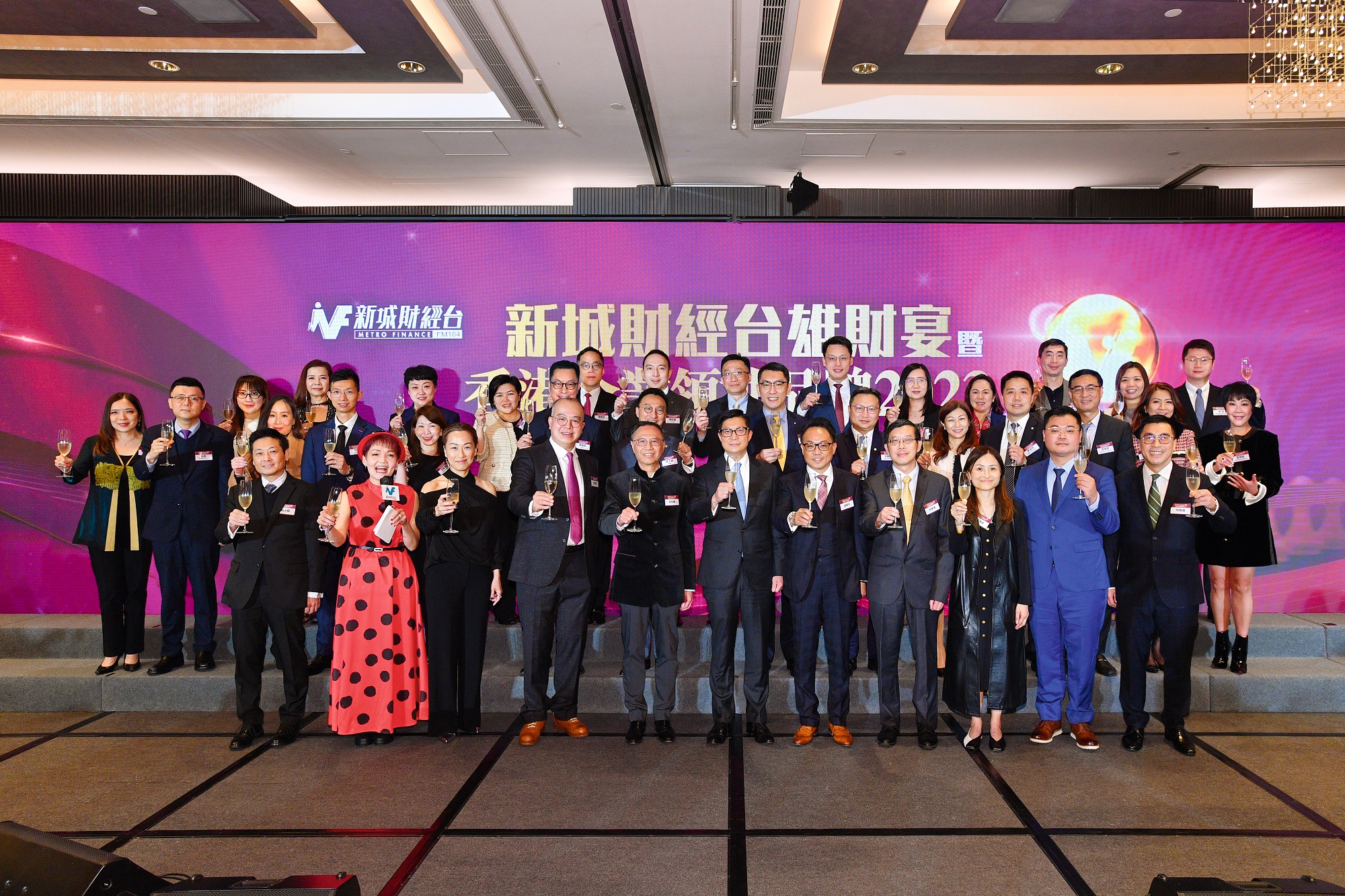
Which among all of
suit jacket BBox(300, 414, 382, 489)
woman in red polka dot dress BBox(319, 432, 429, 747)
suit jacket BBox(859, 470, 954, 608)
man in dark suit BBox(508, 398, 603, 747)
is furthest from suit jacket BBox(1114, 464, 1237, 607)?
suit jacket BBox(300, 414, 382, 489)

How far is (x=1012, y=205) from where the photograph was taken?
6.79 m

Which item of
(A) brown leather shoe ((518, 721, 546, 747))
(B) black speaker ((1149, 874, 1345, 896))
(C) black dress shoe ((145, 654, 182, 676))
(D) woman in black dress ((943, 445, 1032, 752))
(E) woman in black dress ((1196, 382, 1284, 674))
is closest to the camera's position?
(B) black speaker ((1149, 874, 1345, 896))

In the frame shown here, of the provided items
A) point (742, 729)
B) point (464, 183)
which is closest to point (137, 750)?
point (742, 729)

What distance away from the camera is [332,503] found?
166 inches

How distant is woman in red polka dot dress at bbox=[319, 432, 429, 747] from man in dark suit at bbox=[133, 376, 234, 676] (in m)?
1.38

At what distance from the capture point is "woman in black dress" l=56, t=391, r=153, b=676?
4996mm

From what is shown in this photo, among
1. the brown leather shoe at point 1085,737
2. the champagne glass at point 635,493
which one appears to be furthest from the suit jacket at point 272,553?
the brown leather shoe at point 1085,737

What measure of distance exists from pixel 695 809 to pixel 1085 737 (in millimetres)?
2043

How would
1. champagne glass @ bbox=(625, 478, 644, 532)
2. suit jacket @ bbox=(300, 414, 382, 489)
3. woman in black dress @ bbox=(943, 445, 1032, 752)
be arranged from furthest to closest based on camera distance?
suit jacket @ bbox=(300, 414, 382, 489) < woman in black dress @ bbox=(943, 445, 1032, 752) < champagne glass @ bbox=(625, 478, 644, 532)

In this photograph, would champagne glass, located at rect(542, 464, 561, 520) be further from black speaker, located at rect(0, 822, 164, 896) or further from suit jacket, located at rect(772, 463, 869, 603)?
black speaker, located at rect(0, 822, 164, 896)

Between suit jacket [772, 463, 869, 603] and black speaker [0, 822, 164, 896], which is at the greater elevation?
suit jacket [772, 463, 869, 603]

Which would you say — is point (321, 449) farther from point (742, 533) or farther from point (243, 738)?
point (742, 533)

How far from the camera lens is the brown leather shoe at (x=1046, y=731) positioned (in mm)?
4277

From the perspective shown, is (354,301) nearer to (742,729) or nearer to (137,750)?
(137,750)
